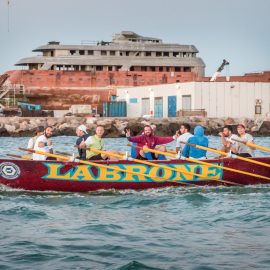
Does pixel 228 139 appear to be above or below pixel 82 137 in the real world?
below

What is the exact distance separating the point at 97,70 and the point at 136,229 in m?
82.6

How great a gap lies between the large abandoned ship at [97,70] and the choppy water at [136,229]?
63058 millimetres

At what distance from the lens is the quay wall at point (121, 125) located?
57.9m

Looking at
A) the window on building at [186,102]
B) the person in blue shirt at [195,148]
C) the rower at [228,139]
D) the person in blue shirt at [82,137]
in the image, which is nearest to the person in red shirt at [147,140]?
the person in blue shirt at [195,148]

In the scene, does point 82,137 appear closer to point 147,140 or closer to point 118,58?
point 147,140

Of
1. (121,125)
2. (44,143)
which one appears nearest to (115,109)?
(121,125)

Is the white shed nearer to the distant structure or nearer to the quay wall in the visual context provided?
the quay wall

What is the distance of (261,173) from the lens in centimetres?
1925

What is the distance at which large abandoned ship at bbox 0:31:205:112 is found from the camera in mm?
86125

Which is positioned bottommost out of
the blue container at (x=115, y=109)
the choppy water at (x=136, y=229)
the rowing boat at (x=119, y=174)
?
the choppy water at (x=136, y=229)

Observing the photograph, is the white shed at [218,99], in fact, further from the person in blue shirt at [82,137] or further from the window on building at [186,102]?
the person in blue shirt at [82,137]

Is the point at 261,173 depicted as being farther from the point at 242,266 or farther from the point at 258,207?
the point at 242,266

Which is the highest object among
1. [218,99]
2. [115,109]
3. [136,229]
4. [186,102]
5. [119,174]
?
[218,99]

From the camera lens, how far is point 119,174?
1847 cm
